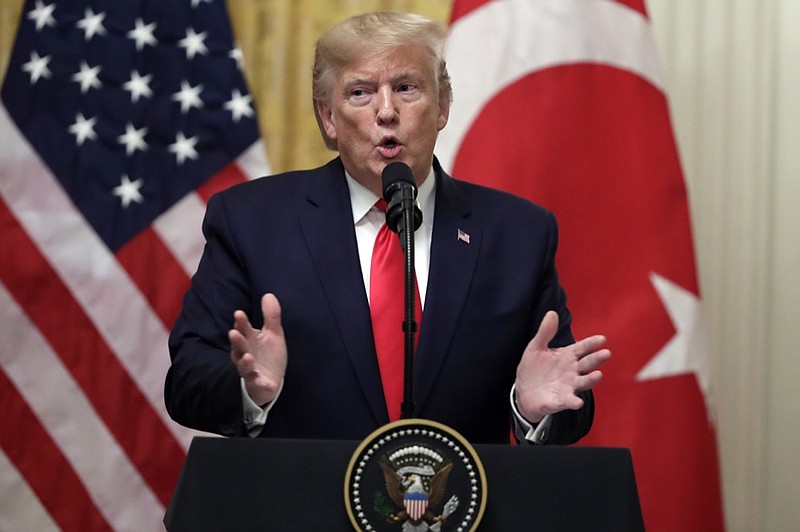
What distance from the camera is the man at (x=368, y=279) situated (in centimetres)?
221

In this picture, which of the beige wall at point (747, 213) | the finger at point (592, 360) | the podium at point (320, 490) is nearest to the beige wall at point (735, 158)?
the beige wall at point (747, 213)

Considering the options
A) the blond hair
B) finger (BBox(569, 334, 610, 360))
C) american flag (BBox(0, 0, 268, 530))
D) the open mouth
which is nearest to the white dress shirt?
the open mouth

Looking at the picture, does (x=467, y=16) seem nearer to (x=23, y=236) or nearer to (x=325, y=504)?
(x=23, y=236)

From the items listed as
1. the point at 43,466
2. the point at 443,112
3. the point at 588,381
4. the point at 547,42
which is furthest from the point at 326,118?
the point at 43,466

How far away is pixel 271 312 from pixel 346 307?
0.48m

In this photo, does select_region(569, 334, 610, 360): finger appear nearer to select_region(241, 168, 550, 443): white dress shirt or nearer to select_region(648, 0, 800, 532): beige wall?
select_region(241, 168, 550, 443): white dress shirt

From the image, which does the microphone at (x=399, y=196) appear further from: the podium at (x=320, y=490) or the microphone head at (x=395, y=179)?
the podium at (x=320, y=490)

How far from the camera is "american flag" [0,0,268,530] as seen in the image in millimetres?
3574

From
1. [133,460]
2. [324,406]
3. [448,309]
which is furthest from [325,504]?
[133,460]

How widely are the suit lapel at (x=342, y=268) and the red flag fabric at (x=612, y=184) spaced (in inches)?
49.1

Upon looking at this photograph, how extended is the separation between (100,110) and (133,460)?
1175 millimetres

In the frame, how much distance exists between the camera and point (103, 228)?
3.64 metres

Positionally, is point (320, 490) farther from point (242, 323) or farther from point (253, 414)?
point (253, 414)

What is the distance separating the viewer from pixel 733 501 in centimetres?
377
